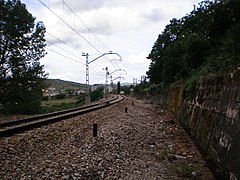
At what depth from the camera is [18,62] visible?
30.0m

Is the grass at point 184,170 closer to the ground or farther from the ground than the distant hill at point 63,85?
closer to the ground

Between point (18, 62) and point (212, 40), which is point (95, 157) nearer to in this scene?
point (212, 40)

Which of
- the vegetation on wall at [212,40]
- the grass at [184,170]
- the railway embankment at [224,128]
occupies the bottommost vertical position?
the grass at [184,170]

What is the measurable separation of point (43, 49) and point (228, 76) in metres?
30.6

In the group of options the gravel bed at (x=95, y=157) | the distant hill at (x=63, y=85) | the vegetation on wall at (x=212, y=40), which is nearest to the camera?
the gravel bed at (x=95, y=157)

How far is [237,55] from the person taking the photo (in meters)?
7.36

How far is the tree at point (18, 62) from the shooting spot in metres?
28.9

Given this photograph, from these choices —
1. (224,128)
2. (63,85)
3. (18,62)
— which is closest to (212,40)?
(224,128)

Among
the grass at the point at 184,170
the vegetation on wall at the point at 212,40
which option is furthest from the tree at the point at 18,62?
the grass at the point at 184,170

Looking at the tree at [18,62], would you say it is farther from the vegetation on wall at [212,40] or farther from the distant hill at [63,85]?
the distant hill at [63,85]

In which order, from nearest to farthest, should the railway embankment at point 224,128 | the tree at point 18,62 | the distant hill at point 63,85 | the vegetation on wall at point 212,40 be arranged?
the railway embankment at point 224,128
the vegetation on wall at point 212,40
the tree at point 18,62
the distant hill at point 63,85

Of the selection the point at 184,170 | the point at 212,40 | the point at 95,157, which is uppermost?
the point at 212,40

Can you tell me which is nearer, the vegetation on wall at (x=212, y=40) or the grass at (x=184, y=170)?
the grass at (x=184, y=170)

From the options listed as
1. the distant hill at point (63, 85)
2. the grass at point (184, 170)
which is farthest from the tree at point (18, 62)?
the distant hill at point (63, 85)
